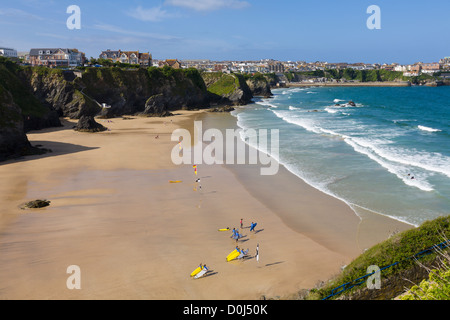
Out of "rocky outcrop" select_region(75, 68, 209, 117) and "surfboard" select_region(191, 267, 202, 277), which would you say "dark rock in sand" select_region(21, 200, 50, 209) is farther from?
"rocky outcrop" select_region(75, 68, 209, 117)

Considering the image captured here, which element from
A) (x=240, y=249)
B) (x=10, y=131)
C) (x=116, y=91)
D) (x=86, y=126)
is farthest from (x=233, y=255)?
(x=116, y=91)

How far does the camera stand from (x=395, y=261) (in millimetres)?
10984

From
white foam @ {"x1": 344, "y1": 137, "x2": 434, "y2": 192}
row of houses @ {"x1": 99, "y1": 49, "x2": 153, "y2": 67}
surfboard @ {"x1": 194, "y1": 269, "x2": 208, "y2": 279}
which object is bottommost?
surfboard @ {"x1": 194, "y1": 269, "x2": 208, "y2": 279}

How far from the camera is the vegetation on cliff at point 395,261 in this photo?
1061cm

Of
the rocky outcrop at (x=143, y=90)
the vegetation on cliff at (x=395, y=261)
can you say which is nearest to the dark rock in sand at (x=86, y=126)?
the rocky outcrop at (x=143, y=90)

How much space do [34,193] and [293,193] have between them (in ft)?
58.2

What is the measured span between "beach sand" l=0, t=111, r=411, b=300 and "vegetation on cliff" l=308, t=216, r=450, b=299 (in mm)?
2590

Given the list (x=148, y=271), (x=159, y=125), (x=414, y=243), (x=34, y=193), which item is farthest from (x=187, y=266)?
(x=159, y=125)

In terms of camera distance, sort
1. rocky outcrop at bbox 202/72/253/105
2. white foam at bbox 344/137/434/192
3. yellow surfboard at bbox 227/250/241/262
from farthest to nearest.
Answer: rocky outcrop at bbox 202/72/253/105, white foam at bbox 344/137/434/192, yellow surfboard at bbox 227/250/241/262

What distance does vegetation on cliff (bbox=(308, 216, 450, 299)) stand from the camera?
34.8 ft

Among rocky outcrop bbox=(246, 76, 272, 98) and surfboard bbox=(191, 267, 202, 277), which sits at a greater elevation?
rocky outcrop bbox=(246, 76, 272, 98)

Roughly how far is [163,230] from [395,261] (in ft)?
37.4

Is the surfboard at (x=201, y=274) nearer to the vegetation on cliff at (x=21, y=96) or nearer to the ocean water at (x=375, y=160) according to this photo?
the ocean water at (x=375, y=160)

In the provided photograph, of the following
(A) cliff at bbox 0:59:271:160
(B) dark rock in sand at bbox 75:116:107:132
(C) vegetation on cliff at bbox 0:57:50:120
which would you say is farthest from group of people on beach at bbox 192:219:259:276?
(C) vegetation on cliff at bbox 0:57:50:120
